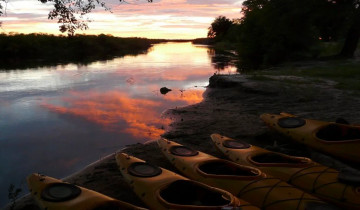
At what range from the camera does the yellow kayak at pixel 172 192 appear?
3.62 meters

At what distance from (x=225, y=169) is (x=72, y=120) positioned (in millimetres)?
6996

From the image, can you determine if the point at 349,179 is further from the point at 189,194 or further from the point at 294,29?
the point at 294,29

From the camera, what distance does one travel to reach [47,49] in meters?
Answer: 41.2

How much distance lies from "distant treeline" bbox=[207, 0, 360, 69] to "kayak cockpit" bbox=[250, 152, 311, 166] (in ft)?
47.8

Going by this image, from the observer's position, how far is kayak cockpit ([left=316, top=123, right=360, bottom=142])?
5.40m

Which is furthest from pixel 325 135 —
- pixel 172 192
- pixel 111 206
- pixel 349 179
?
pixel 111 206

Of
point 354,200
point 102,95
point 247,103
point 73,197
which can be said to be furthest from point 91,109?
point 354,200

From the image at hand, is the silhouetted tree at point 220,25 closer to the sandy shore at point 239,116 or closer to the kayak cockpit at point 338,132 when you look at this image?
the sandy shore at point 239,116

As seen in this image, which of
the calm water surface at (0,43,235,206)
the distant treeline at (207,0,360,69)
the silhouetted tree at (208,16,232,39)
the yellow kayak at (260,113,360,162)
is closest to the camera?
the yellow kayak at (260,113,360,162)

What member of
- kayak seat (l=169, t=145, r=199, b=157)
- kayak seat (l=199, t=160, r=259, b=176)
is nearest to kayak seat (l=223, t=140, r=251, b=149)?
kayak seat (l=169, t=145, r=199, b=157)

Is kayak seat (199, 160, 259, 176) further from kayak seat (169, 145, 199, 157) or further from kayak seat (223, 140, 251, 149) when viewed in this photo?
kayak seat (223, 140, 251, 149)

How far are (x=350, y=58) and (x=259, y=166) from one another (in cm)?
1861

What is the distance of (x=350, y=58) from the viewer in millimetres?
20188

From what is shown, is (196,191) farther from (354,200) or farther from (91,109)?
(91,109)
